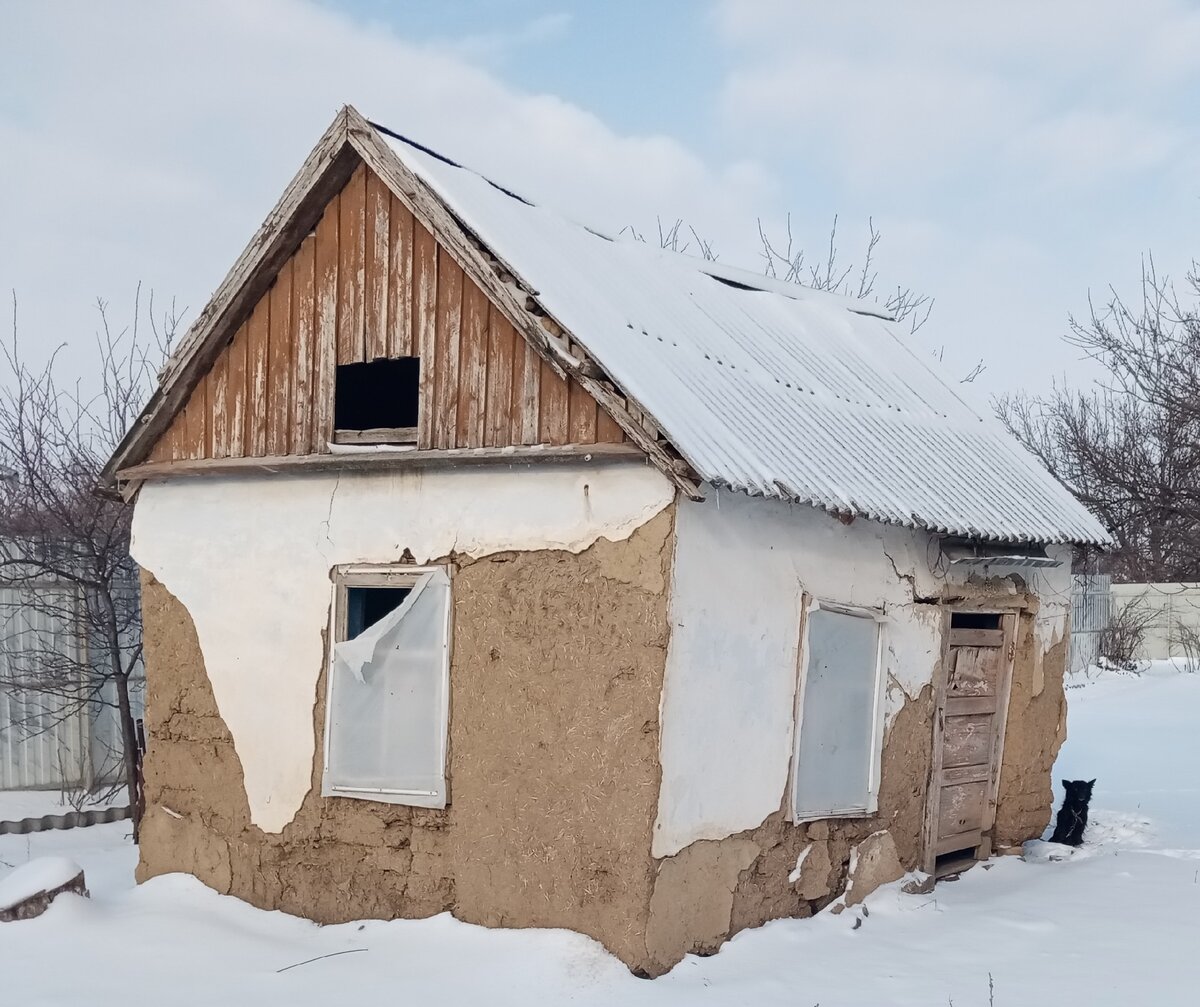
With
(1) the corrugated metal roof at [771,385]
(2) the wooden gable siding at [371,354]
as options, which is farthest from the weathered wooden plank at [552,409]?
(1) the corrugated metal roof at [771,385]

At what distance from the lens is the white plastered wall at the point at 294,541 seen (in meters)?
6.79

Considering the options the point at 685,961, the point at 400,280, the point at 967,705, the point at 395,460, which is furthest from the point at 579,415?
the point at 967,705

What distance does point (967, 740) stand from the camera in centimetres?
912

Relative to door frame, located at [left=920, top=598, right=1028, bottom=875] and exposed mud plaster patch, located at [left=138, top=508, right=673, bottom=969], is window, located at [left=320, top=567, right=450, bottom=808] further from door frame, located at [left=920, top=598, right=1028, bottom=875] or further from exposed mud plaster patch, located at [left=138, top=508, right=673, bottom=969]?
door frame, located at [left=920, top=598, right=1028, bottom=875]

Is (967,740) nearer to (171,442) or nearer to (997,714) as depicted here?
(997,714)

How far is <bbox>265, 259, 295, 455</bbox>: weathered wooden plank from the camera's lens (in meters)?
7.81

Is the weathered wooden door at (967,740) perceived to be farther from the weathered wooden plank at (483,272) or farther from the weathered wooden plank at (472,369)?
the weathered wooden plank at (472,369)

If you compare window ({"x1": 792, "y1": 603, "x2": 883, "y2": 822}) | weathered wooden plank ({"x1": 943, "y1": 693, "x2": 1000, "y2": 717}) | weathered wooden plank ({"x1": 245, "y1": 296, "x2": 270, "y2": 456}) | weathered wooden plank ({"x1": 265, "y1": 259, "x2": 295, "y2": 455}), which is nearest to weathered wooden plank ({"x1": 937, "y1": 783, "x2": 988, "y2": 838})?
weathered wooden plank ({"x1": 943, "y1": 693, "x2": 1000, "y2": 717})

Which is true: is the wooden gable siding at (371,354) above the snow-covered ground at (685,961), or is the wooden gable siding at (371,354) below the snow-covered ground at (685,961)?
above

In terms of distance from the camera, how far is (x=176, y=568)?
8.28 metres

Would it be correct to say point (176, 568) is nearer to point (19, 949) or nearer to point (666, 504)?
point (19, 949)

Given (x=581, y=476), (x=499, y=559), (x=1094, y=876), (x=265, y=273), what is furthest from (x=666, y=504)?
(x=1094, y=876)

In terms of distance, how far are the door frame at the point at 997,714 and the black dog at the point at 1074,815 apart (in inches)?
32.4

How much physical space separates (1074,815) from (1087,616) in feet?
42.1
